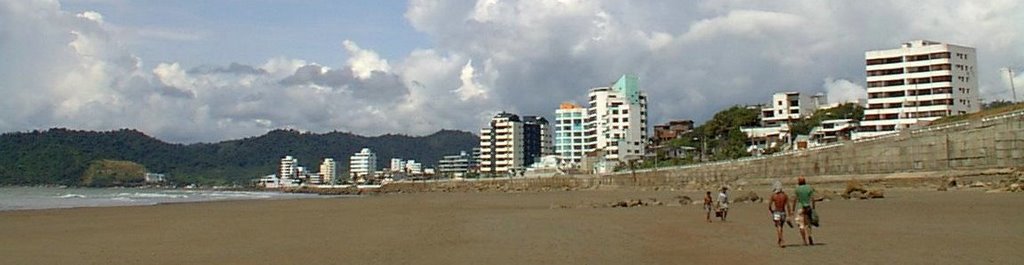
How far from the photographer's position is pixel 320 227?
26.0 metres

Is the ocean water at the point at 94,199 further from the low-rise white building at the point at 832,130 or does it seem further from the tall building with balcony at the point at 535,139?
the tall building with balcony at the point at 535,139

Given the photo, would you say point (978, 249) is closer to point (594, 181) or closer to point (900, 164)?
point (900, 164)

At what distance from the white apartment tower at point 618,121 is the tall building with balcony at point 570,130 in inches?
84.1

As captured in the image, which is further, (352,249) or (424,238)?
(424,238)

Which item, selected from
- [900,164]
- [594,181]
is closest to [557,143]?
[594,181]

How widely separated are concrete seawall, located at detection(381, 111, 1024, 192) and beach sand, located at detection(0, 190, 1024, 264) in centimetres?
1147

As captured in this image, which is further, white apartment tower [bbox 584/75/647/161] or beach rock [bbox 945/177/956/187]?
white apartment tower [bbox 584/75/647/161]

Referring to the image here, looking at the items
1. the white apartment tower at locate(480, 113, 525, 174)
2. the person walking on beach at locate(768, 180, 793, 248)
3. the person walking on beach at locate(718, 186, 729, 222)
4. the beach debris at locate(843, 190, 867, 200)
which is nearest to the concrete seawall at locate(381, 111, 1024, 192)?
the beach debris at locate(843, 190, 867, 200)

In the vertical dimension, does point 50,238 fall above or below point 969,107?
below

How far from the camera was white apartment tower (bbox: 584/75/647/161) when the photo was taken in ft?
445

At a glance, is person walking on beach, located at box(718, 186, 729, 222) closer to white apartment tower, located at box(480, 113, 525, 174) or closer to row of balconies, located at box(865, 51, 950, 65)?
row of balconies, located at box(865, 51, 950, 65)

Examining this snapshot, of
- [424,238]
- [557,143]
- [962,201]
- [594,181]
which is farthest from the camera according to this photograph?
[557,143]

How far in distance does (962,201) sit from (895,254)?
17.4 meters

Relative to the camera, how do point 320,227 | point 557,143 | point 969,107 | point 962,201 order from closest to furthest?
point 320,227 → point 962,201 → point 969,107 → point 557,143
